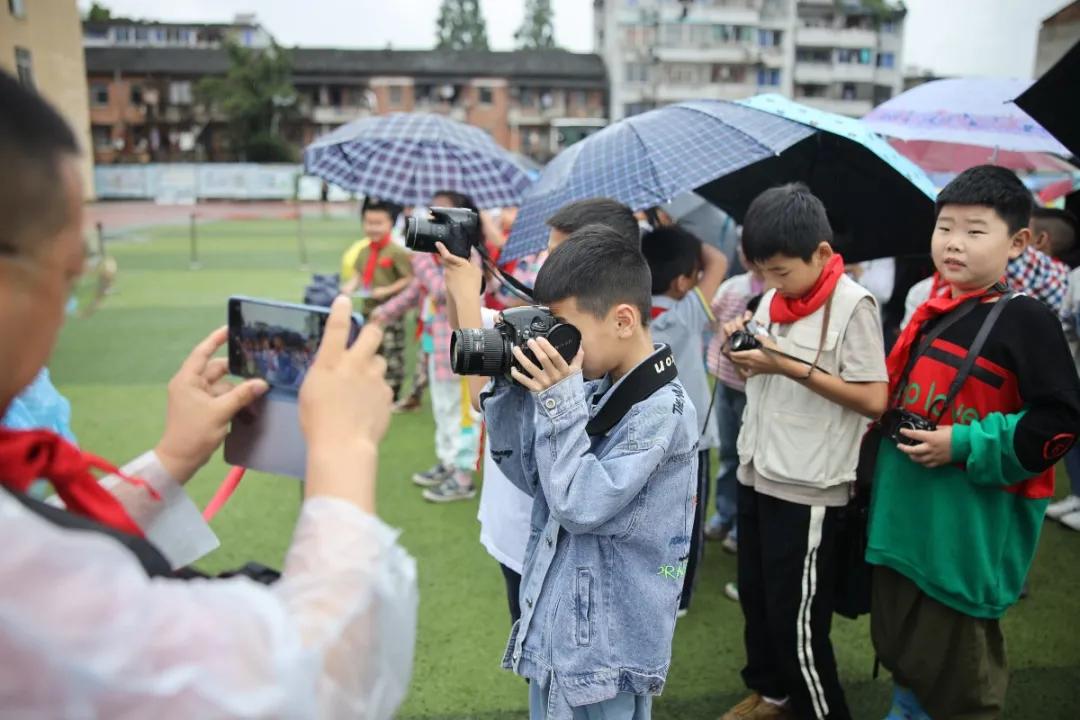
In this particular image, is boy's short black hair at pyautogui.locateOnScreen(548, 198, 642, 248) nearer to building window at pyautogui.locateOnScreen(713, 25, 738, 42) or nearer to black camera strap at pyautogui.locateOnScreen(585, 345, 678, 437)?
black camera strap at pyautogui.locateOnScreen(585, 345, 678, 437)


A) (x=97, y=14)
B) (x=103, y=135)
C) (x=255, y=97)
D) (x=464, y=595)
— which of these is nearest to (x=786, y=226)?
(x=464, y=595)

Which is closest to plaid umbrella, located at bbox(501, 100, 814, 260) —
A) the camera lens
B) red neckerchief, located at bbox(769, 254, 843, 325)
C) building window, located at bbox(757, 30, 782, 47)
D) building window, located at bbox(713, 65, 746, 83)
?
red neckerchief, located at bbox(769, 254, 843, 325)

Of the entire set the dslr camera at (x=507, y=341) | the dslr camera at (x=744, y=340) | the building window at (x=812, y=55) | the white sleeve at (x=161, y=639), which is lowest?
the dslr camera at (x=744, y=340)

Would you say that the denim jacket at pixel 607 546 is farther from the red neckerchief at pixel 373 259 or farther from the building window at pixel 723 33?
the building window at pixel 723 33

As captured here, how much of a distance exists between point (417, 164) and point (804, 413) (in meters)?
3.96

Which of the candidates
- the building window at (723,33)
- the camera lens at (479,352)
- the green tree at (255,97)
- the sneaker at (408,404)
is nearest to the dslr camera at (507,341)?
the camera lens at (479,352)

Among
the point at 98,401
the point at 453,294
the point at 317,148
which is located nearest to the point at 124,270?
the point at 98,401

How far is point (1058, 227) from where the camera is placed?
4.93m

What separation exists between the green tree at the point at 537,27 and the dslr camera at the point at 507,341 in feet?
217

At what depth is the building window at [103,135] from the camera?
49.3 metres

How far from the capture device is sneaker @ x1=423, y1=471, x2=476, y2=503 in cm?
472

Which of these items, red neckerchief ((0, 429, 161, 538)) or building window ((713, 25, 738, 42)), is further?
building window ((713, 25, 738, 42))

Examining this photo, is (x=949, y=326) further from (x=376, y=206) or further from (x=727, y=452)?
(x=376, y=206)

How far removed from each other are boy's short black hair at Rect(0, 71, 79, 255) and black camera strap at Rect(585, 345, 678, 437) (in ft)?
4.01
